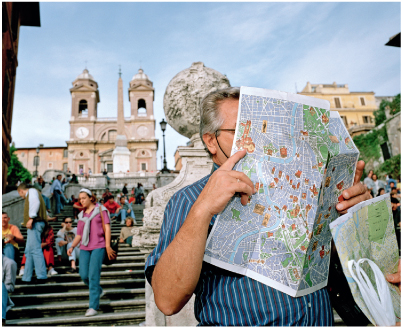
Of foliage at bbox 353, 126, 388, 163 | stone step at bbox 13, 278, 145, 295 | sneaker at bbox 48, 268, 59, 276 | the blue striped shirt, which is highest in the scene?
foliage at bbox 353, 126, 388, 163

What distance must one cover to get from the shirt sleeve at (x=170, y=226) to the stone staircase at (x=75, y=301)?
4.11 metres

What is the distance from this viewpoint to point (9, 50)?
16062mm

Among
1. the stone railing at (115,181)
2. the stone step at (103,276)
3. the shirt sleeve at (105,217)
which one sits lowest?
the stone step at (103,276)

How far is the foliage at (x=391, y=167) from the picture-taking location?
85.4 ft

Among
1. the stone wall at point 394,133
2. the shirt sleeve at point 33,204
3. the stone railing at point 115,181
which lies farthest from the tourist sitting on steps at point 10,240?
the stone wall at point 394,133

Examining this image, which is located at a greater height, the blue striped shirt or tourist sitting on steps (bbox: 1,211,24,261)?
tourist sitting on steps (bbox: 1,211,24,261)

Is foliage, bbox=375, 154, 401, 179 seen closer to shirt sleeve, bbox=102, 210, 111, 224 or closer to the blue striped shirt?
shirt sleeve, bbox=102, 210, 111, 224

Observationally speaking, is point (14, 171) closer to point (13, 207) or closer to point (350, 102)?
point (13, 207)

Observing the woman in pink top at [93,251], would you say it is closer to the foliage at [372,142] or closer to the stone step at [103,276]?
the stone step at [103,276]

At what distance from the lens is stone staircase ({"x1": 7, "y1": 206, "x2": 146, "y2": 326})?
496 cm

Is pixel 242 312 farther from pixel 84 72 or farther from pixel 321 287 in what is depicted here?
pixel 84 72

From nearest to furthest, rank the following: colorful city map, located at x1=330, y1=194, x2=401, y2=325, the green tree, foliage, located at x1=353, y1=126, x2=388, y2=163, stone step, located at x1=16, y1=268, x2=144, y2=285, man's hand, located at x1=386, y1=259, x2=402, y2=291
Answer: colorful city map, located at x1=330, y1=194, x2=401, y2=325
man's hand, located at x1=386, y1=259, x2=402, y2=291
stone step, located at x1=16, y1=268, x2=144, y2=285
foliage, located at x1=353, y1=126, x2=388, y2=163
the green tree

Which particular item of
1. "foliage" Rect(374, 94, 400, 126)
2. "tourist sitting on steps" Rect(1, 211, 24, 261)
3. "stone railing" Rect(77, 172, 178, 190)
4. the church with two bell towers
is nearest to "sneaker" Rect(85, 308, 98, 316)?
"tourist sitting on steps" Rect(1, 211, 24, 261)

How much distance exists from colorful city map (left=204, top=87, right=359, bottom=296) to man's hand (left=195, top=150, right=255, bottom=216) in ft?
0.12
